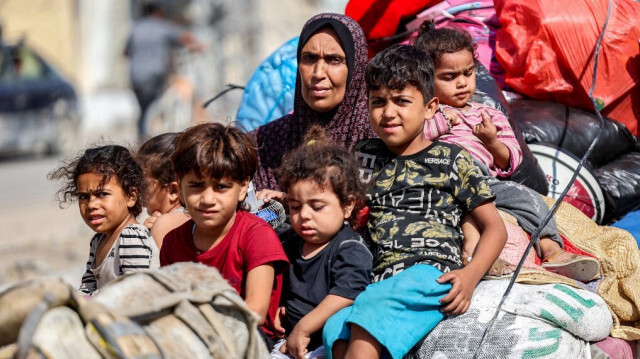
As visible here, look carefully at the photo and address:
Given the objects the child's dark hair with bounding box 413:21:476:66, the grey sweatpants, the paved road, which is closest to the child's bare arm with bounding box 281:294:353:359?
the grey sweatpants

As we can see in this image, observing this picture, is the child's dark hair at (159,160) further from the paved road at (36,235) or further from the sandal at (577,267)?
the paved road at (36,235)

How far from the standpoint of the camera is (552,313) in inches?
112

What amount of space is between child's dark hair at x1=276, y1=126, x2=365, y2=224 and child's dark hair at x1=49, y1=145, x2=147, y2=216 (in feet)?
1.98

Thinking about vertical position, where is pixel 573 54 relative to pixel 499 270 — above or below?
above

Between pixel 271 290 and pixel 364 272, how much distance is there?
31 cm

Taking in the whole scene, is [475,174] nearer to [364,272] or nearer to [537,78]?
[364,272]

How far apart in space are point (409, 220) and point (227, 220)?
63cm

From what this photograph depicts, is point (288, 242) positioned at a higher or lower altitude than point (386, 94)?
lower

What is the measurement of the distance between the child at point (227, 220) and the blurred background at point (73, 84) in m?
0.65

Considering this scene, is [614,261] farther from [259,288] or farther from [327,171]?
[259,288]

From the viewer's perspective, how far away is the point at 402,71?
10.3 feet

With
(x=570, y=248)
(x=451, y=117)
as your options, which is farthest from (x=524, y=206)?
(x=451, y=117)

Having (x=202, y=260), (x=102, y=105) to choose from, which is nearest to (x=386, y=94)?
(x=202, y=260)

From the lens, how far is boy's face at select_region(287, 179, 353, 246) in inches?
118
